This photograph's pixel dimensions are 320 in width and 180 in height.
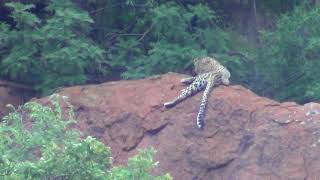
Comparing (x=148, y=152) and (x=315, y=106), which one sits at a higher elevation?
(x=148, y=152)

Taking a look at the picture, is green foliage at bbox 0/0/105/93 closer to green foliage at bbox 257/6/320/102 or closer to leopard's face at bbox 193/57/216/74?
leopard's face at bbox 193/57/216/74

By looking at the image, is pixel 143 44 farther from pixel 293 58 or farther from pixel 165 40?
pixel 293 58

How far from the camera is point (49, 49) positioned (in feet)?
46.2

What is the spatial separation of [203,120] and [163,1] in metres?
4.26

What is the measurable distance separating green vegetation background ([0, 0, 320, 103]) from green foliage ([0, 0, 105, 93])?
0.05 feet

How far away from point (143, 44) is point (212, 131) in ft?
13.4

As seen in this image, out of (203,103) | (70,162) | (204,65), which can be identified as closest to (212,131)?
(203,103)

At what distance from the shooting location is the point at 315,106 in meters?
Result: 11.6

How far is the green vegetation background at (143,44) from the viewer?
14.1 m

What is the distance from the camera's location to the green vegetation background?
14109 mm

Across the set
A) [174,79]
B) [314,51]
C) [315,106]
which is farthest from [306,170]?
[314,51]

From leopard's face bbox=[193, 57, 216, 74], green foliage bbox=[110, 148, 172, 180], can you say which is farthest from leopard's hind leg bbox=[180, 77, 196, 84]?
green foliage bbox=[110, 148, 172, 180]

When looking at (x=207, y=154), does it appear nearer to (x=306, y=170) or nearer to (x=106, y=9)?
(x=306, y=170)

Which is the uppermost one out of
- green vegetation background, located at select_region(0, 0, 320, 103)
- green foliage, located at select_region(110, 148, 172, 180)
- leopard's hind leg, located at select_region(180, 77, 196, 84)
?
green foliage, located at select_region(110, 148, 172, 180)
